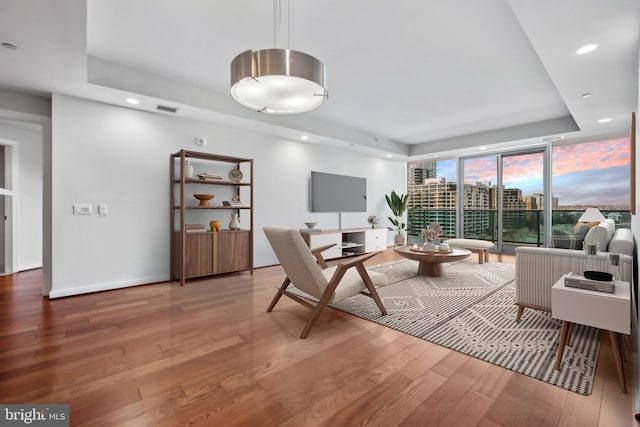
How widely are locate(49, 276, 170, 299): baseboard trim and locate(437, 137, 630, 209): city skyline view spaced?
692 cm

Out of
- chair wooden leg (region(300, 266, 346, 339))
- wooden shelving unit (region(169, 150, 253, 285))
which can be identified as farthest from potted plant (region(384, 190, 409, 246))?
chair wooden leg (region(300, 266, 346, 339))

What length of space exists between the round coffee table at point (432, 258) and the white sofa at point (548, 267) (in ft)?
4.46

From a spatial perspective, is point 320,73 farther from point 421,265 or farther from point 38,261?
point 38,261

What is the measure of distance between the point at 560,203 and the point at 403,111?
3867mm

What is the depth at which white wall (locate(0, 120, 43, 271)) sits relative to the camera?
4.68m

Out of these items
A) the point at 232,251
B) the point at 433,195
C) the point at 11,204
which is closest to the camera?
the point at 232,251

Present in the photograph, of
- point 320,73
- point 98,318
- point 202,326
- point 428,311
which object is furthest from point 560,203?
point 98,318

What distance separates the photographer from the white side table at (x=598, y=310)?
1624mm

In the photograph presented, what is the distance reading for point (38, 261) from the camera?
4992mm

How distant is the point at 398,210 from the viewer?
728 centimetres

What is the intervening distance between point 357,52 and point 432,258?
258 centimetres

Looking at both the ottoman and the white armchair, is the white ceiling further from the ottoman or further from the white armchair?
the ottoman

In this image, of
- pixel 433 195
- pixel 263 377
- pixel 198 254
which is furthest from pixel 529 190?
pixel 263 377

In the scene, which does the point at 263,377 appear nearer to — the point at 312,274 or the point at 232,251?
the point at 312,274
